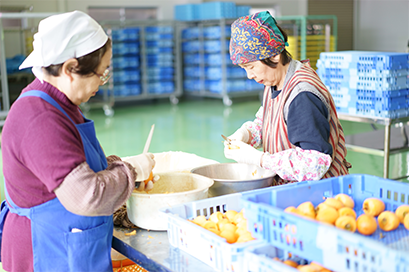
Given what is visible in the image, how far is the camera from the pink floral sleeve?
1693 millimetres

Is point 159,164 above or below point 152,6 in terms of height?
below

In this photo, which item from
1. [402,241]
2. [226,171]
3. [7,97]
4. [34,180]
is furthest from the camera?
[7,97]

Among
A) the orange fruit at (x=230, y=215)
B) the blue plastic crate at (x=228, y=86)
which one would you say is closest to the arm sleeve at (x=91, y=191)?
the orange fruit at (x=230, y=215)

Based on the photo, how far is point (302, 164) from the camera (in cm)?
171

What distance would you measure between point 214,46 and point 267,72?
790cm

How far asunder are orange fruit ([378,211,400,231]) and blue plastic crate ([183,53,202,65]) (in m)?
9.03

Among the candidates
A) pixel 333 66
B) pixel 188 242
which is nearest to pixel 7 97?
pixel 333 66

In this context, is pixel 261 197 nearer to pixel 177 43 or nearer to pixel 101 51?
pixel 101 51

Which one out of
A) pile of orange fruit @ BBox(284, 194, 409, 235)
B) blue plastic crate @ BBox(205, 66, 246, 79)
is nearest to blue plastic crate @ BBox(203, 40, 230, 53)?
blue plastic crate @ BBox(205, 66, 246, 79)

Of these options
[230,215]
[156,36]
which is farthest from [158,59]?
[230,215]

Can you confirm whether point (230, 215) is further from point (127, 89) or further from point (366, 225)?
point (127, 89)

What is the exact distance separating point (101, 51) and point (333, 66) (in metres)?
3.06

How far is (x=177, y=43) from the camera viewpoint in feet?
33.1

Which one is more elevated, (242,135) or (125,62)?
(125,62)
